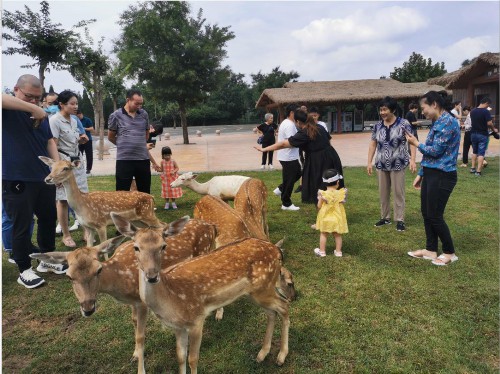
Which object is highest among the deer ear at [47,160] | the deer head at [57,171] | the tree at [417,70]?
the tree at [417,70]

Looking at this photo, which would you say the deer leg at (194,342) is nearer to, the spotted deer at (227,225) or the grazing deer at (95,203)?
the spotted deer at (227,225)

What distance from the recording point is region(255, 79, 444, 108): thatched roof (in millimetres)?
30142

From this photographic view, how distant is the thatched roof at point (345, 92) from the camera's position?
1187 inches

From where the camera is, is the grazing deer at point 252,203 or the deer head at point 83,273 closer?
the deer head at point 83,273

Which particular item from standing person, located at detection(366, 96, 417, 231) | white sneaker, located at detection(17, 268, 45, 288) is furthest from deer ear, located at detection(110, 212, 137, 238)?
standing person, located at detection(366, 96, 417, 231)

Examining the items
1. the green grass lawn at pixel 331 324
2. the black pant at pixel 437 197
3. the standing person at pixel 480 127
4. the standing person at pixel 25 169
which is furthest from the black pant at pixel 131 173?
the standing person at pixel 480 127

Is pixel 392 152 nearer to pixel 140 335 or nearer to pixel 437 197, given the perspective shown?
pixel 437 197

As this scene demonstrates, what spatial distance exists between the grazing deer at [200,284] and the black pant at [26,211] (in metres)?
2.04

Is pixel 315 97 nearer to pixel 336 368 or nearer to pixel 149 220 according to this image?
pixel 149 220

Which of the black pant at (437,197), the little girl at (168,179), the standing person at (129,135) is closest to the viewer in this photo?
the black pant at (437,197)

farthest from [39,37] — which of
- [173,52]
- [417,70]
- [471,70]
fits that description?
[417,70]

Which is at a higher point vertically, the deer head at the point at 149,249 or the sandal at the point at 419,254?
the deer head at the point at 149,249

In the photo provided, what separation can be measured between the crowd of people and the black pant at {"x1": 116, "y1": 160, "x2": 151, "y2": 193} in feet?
0.05

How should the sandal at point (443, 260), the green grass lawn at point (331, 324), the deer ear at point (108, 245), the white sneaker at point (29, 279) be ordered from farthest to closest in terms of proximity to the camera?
the sandal at point (443, 260) < the white sneaker at point (29, 279) < the green grass lawn at point (331, 324) < the deer ear at point (108, 245)
